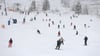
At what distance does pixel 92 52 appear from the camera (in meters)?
27.3

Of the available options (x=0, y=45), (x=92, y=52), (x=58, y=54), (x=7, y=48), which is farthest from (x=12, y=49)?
(x=92, y=52)

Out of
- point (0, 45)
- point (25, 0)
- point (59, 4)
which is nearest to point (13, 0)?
point (25, 0)

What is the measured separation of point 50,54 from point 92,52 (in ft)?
13.4

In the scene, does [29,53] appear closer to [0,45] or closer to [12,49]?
[12,49]

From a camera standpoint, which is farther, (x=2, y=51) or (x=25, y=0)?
(x=25, y=0)

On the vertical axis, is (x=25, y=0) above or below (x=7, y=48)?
above

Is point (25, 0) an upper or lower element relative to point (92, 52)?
upper

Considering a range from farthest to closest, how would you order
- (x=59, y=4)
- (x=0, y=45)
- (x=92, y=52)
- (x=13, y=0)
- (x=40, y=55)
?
(x=59, y=4)
(x=13, y=0)
(x=0, y=45)
(x=92, y=52)
(x=40, y=55)

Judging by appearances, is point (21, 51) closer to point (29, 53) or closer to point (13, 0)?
point (29, 53)

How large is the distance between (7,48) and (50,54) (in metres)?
4.46

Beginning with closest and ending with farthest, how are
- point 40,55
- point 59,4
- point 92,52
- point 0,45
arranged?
point 40,55, point 92,52, point 0,45, point 59,4

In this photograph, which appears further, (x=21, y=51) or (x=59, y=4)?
(x=59, y=4)

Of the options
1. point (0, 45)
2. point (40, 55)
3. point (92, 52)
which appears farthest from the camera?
point (0, 45)

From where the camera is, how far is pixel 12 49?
27.3 meters
